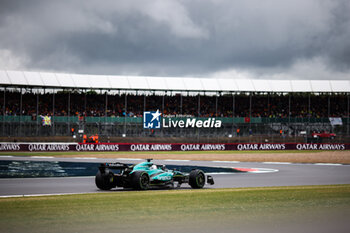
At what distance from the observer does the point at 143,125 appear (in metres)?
52.7

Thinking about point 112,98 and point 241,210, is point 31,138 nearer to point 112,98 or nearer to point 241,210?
point 112,98

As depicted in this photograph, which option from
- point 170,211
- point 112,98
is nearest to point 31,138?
point 112,98

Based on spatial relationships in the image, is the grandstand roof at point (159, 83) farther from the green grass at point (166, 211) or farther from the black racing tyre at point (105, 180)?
the green grass at point (166, 211)

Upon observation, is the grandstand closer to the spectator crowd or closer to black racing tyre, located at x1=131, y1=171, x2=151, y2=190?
the spectator crowd

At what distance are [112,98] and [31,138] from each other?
19630 millimetres

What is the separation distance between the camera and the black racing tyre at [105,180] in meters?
14.4

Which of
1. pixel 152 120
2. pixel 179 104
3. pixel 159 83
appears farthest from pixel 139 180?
pixel 179 104

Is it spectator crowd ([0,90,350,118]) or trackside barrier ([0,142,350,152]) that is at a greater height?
spectator crowd ([0,90,350,118])

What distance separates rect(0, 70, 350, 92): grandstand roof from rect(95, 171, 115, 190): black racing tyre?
47373 millimetres

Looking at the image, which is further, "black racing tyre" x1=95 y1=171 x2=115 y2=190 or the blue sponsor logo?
the blue sponsor logo

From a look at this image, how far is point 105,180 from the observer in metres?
14.4

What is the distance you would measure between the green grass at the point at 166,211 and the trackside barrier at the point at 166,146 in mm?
35071

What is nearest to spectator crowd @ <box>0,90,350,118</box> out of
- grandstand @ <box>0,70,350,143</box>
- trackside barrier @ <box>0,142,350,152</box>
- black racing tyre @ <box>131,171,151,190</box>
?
grandstand @ <box>0,70,350,143</box>

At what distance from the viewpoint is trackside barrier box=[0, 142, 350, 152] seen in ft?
149
